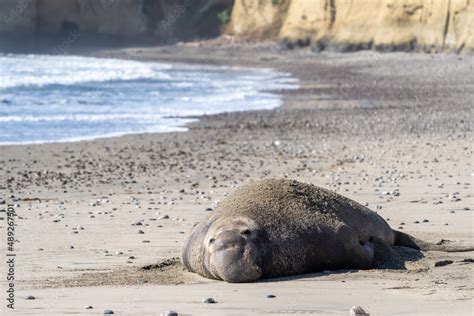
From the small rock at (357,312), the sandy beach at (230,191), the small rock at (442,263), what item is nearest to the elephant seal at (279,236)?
the sandy beach at (230,191)

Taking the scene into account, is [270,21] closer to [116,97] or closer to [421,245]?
[116,97]

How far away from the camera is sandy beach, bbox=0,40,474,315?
664cm

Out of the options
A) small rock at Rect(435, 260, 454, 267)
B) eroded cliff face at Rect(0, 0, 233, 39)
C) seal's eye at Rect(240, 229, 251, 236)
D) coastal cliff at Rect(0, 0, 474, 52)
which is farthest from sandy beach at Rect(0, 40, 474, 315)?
eroded cliff face at Rect(0, 0, 233, 39)

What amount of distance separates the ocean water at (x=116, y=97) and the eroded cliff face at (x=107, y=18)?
20.9m

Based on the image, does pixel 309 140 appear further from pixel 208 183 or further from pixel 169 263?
pixel 169 263

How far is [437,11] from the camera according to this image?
46000 mm

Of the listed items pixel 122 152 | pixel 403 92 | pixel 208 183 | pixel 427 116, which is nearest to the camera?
pixel 208 183

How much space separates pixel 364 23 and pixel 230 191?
130ft

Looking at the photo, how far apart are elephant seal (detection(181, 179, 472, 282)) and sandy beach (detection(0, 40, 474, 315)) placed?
0.49 ft

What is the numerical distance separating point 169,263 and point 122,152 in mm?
8715

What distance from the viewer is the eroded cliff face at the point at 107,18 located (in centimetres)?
6575

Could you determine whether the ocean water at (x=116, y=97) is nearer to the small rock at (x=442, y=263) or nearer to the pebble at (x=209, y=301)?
the small rock at (x=442, y=263)

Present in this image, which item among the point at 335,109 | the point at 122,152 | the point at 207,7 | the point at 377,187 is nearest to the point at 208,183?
the point at 377,187

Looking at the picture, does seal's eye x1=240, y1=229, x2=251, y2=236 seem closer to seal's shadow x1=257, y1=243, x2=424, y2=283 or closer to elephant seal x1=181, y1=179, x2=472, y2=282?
elephant seal x1=181, y1=179, x2=472, y2=282
